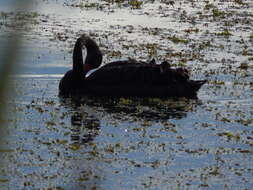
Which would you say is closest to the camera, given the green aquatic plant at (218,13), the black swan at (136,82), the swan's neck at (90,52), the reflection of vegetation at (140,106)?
the reflection of vegetation at (140,106)

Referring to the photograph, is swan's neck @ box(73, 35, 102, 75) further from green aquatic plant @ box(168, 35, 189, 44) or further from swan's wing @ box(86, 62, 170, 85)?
green aquatic plant @ box(168, 35, 189, 44)

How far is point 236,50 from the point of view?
14125 millimetres

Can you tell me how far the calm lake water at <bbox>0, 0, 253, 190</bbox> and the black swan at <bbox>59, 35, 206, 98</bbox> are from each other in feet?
0.62

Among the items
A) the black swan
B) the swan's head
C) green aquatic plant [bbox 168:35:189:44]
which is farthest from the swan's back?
green aquatic plant [bbox 168:35:189:44]

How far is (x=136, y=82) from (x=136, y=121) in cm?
177

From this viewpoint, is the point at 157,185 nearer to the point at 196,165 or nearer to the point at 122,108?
the point at 196,165

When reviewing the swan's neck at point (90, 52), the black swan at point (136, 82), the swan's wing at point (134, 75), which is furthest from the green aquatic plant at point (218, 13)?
the swan's wing at point (134, 75)

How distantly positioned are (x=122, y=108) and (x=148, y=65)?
46.9 inches

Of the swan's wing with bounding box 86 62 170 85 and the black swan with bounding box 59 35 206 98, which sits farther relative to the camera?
the swan's wing with bounding box 86 62 170 85

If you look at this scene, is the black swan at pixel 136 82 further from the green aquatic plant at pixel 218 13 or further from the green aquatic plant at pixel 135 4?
the green aquatic plant at pixel 135 4

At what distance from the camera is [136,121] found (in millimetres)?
8688

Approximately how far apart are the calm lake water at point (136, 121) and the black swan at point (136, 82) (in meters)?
0.19

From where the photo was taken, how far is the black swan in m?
10.3

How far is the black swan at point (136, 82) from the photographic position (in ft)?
33.7
